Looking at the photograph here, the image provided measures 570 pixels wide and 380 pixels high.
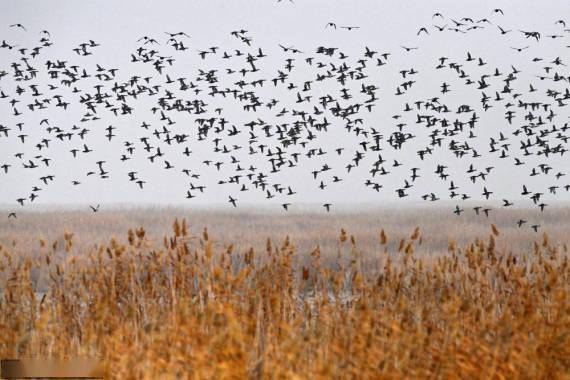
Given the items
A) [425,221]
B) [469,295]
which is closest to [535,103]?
[425,221]

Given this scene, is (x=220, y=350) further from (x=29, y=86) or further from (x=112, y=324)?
(x=29, y=86)

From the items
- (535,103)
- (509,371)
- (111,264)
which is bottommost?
Result: (509,371)

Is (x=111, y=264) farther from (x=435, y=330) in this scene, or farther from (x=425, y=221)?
(x=425, y=221)

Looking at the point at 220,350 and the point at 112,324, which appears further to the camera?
the point at 112,324

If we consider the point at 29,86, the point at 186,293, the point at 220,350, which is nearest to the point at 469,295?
the point at 186,293

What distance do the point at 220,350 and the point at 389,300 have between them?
327cm

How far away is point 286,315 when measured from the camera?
34.6 ft

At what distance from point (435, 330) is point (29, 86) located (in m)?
18.6

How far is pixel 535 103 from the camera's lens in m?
24.6

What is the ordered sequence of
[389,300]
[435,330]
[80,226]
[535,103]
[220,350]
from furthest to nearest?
[80,226] → [535,103] → [389,300] → [435,330] → [220,350]

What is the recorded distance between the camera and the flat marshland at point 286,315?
7.26 m

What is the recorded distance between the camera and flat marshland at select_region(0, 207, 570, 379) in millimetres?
7262

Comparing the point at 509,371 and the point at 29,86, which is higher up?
the point at 29,86

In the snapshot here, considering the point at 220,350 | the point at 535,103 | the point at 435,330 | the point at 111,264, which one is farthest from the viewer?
the point at 535,103
